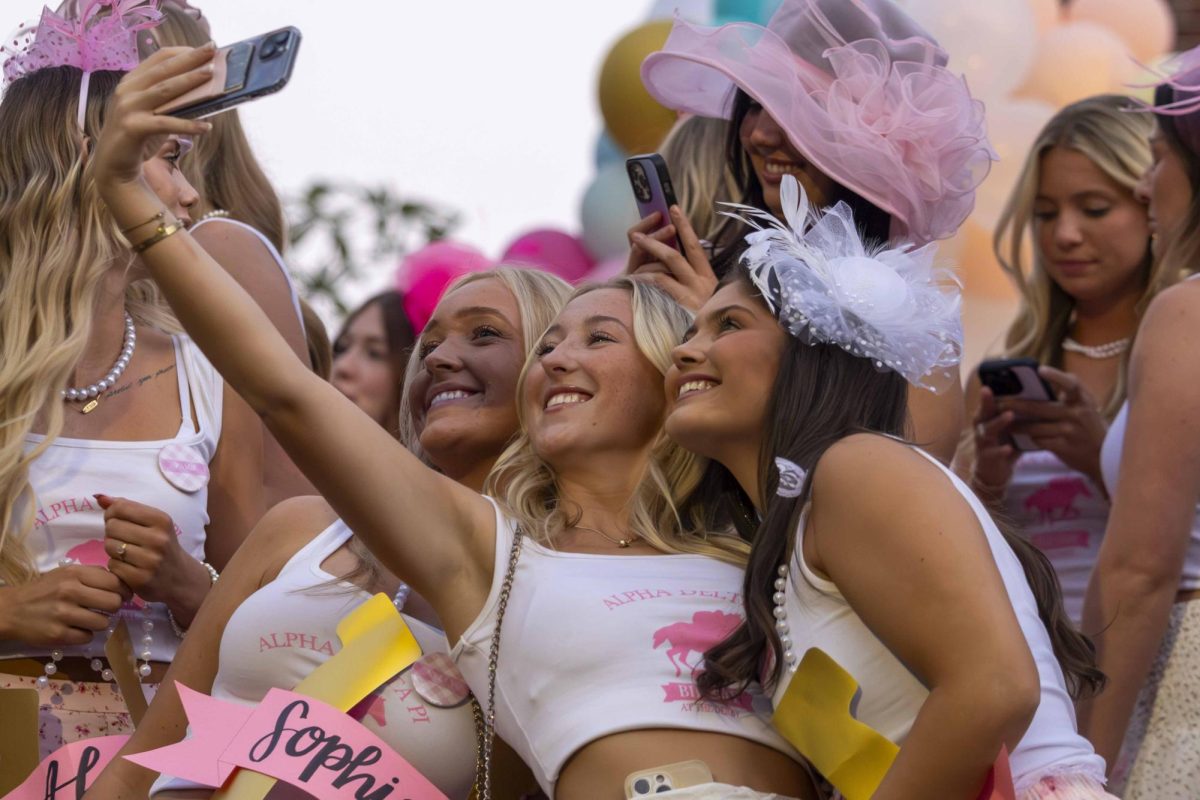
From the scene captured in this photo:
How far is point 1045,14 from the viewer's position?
652 centimetres

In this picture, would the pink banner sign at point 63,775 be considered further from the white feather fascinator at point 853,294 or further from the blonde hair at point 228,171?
the white feather fascinator at point 853,294

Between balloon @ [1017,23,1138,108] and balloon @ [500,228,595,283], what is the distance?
1811 mm

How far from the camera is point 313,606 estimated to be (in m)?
2.98

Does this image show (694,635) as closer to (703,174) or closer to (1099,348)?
(703,174)

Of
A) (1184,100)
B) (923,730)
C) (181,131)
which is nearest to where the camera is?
(923,730)

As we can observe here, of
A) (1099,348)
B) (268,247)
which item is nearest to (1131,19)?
(1099,348)

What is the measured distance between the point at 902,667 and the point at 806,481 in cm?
33

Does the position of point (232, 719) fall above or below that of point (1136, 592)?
above

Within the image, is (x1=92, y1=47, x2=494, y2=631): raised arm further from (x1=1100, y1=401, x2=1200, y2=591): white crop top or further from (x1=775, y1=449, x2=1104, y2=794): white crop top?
(x1=1100, y1=401, x2=1200, y2=591): white crop top

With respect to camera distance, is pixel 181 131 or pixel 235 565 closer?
pixel 181 131

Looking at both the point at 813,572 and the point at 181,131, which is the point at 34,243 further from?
the point at 813,572

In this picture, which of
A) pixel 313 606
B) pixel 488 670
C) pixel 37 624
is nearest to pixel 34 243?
pixel 37 624

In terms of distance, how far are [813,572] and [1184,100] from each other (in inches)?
65.7

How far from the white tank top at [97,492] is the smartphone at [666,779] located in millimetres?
1219
